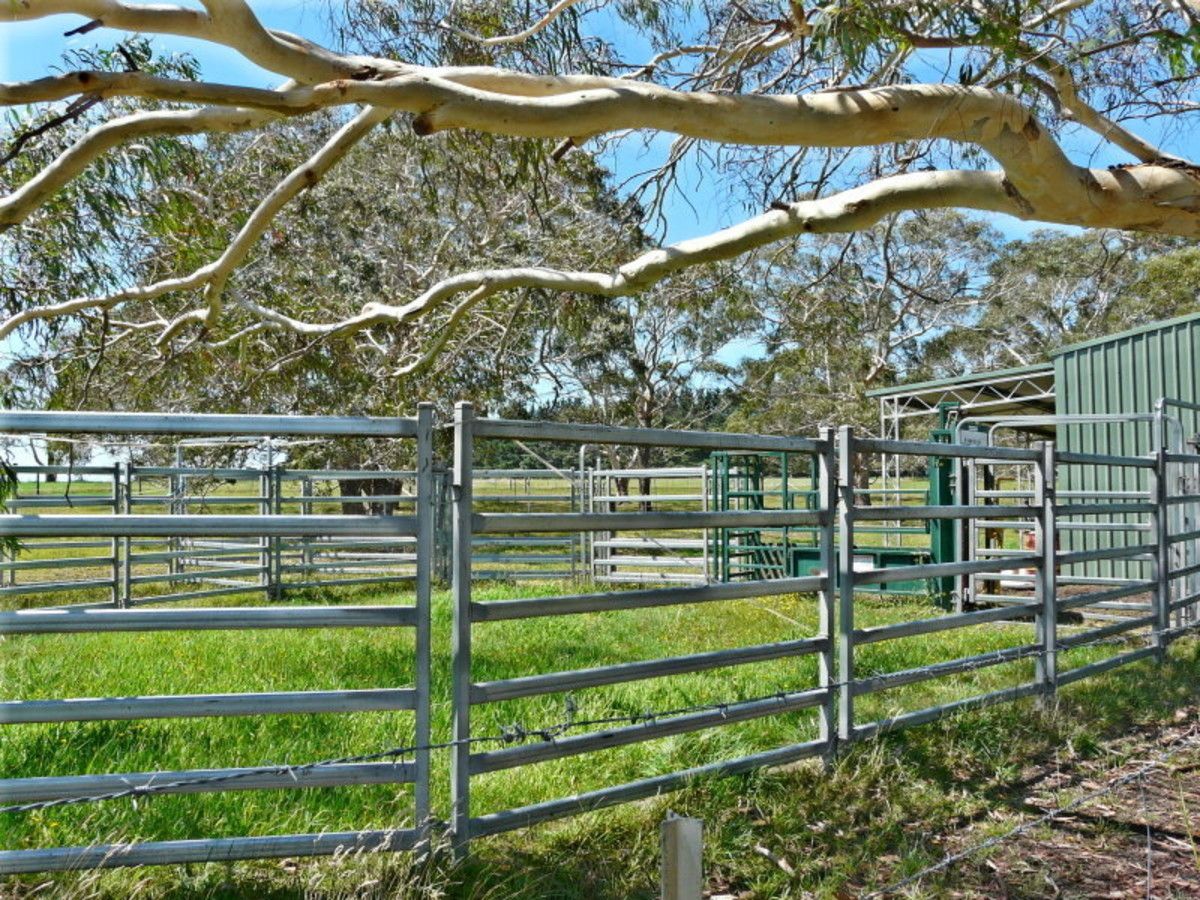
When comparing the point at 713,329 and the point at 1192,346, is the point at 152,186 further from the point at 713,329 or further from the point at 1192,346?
the point at 713,329

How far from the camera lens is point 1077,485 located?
1492 centimetres

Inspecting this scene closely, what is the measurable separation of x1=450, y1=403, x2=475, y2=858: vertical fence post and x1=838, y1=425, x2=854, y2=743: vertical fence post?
2164 millimetres

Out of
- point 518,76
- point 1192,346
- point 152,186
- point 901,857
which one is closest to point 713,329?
point 1192,346

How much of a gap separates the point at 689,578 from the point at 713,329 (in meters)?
15.9

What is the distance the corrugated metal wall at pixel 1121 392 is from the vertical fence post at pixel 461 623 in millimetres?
11783

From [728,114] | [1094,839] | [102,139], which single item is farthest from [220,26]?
[1094,839]

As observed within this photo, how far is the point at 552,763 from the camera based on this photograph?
16.9 feet

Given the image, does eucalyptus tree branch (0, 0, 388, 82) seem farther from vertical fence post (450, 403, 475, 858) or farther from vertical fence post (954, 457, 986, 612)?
vertical fence post (954, 457, 986, 612)

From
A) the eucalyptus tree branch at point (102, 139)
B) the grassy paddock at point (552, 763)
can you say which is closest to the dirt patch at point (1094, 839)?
the grassy paddock at point (552, 763)

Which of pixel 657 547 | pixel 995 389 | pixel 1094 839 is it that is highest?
pixel 995 389

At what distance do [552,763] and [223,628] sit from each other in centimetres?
222

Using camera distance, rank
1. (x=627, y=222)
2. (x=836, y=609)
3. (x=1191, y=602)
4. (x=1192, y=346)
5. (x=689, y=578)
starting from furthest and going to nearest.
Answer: (x=689, y=578)
(x=1192, y=346)
(x=627, y=222)
(x=1191, y=602)
(x=836, y=609)

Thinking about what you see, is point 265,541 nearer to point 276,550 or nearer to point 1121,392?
point 276,550

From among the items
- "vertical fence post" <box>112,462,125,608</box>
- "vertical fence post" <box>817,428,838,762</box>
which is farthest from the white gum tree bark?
"vertical fence post" <box>112,462,125,608</box>
